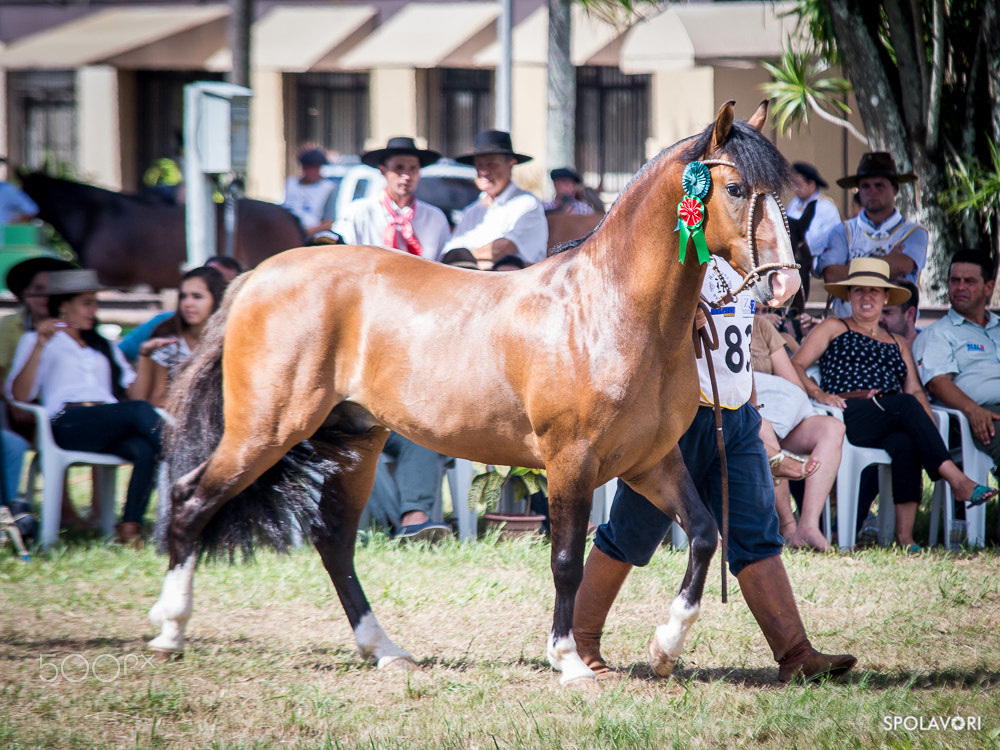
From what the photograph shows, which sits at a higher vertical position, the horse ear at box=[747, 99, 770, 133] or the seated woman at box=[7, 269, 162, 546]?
the horse ear at box=[747, 99, 770, 133]

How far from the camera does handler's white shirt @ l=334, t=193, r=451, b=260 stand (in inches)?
296

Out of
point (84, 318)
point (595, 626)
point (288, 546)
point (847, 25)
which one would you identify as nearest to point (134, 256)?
point (84, 318)

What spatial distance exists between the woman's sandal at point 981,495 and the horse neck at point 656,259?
10.5ft

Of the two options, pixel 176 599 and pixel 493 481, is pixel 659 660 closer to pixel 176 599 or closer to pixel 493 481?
pixel 176 599

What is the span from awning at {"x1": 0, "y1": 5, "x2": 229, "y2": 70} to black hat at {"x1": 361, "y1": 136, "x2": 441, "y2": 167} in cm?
1604

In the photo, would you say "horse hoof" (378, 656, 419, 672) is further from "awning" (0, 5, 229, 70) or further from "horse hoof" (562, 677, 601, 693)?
"awning" (0, 5, 229, 70)

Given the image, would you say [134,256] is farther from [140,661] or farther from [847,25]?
[140,661]

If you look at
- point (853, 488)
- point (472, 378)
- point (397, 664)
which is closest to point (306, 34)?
point (853, 488)

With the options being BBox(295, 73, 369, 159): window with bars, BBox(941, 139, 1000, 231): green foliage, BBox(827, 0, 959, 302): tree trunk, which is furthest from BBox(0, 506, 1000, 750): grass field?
BBox(295, 73, 369, 159): window with bars

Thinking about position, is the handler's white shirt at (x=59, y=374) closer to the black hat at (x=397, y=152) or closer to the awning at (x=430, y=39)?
the black hat at (x=397, y=152)

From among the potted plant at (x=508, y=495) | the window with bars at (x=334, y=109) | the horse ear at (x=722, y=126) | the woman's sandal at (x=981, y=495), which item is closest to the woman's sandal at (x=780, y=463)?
the woman's sandal at (x=981, y=495)

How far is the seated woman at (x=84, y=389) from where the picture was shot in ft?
21.5

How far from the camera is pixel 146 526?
6.96 metres

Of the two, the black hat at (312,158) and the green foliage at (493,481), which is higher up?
the black hat at (312,158)
